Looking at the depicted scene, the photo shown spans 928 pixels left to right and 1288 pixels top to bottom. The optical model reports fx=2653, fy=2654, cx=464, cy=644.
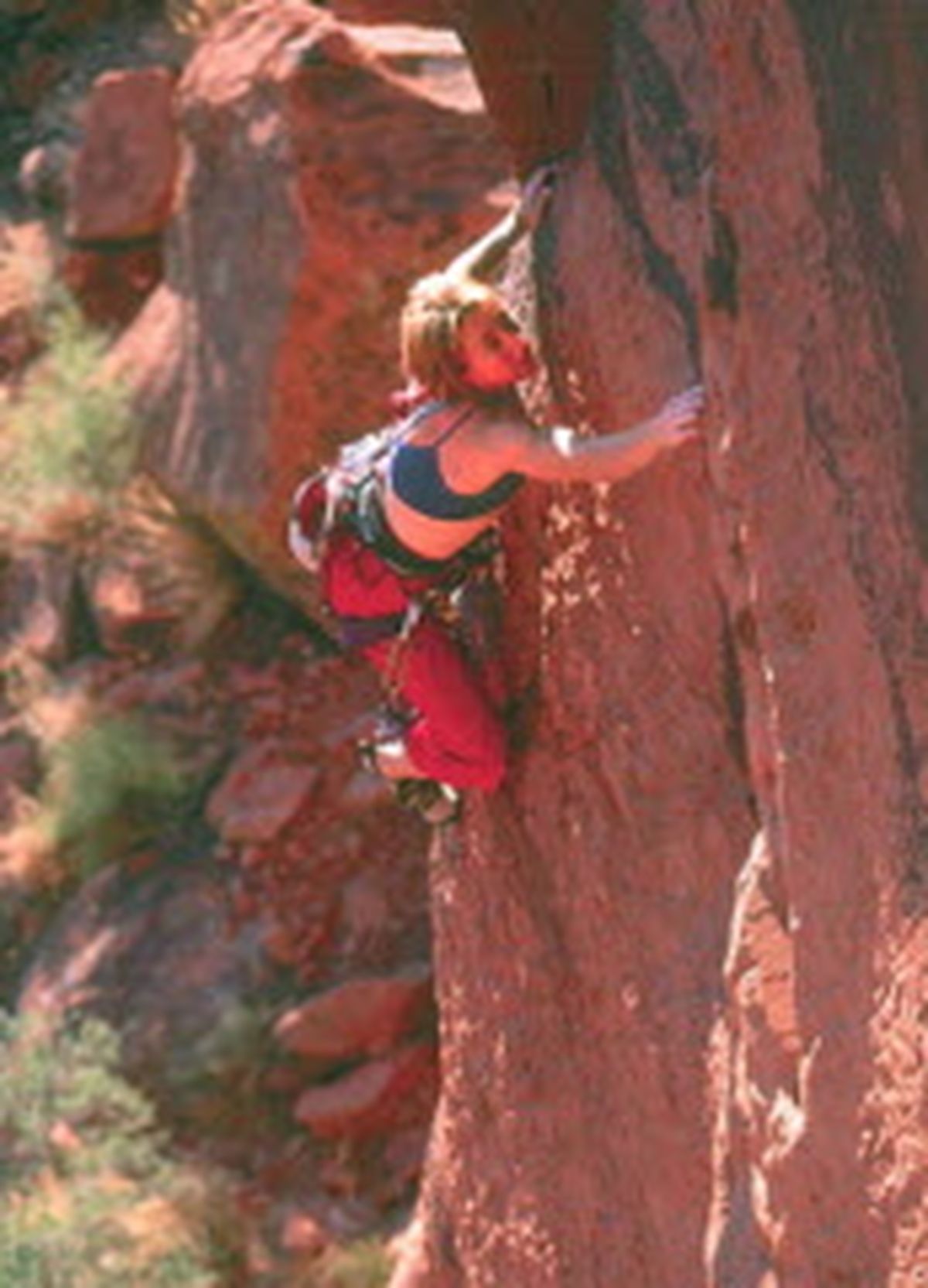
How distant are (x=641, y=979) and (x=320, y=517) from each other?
1.05m

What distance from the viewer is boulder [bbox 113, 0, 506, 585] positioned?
7.74m

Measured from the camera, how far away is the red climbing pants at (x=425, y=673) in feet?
14.9

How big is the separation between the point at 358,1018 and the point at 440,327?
3920 millimetres

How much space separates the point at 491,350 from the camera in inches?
162

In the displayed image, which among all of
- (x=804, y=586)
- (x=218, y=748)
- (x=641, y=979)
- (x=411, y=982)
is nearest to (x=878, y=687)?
(x=804, y=586)

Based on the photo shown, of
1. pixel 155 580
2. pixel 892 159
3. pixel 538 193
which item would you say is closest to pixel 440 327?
pixel 538 193

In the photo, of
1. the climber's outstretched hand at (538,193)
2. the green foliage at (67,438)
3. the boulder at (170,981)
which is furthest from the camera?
the green foliage at (67,438)

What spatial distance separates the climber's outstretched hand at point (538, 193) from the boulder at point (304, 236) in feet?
10.7


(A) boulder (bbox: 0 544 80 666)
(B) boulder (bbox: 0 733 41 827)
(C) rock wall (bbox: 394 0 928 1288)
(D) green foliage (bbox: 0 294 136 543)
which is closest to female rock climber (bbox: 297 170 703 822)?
(C) rock wall (bbox: 394 0 928 1288)

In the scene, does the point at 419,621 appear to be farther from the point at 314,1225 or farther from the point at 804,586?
the point at 314,1225

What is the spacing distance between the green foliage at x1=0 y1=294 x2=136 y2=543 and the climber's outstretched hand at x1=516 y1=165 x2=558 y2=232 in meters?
4.67

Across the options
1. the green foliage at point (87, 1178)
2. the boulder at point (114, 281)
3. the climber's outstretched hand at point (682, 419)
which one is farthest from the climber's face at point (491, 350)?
the boulder at point (114, 281)

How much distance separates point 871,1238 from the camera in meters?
3.38

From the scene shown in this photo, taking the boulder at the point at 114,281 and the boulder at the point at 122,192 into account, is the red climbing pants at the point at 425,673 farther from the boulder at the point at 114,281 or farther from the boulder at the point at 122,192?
the boulder at the point at 114,281
